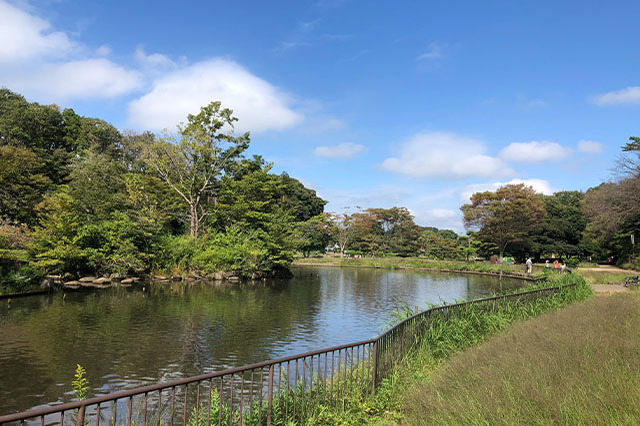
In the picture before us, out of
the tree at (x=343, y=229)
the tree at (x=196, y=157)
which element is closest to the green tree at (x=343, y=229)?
the tree at (x=343, y=229)

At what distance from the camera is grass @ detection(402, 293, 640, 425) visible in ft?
11.1

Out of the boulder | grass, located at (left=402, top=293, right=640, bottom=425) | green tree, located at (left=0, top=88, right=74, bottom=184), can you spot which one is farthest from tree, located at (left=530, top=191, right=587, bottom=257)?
green tree, located at (left=0, top=88, right=74, bottom=184)

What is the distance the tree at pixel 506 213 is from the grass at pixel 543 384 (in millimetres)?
38852

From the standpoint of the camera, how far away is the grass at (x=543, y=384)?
11.1 ft

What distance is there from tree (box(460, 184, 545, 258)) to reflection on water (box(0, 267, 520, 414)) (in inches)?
945

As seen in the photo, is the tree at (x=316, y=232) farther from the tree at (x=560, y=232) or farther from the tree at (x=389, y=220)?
the tree at (x=560, y=232)

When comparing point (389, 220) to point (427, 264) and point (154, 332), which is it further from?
point (154, 332)

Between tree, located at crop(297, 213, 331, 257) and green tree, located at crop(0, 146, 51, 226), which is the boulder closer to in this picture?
green tree, located at crop(0, 146, 51, 226)

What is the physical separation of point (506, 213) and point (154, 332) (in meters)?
38.7

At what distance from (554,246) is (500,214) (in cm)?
831

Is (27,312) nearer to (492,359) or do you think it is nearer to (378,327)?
(378,327)

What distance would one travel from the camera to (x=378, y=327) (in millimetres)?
14633

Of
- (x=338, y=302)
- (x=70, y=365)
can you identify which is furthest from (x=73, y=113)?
(x=70, y=365)

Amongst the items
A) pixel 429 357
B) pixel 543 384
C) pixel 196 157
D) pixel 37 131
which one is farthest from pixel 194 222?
pixel 543 384
